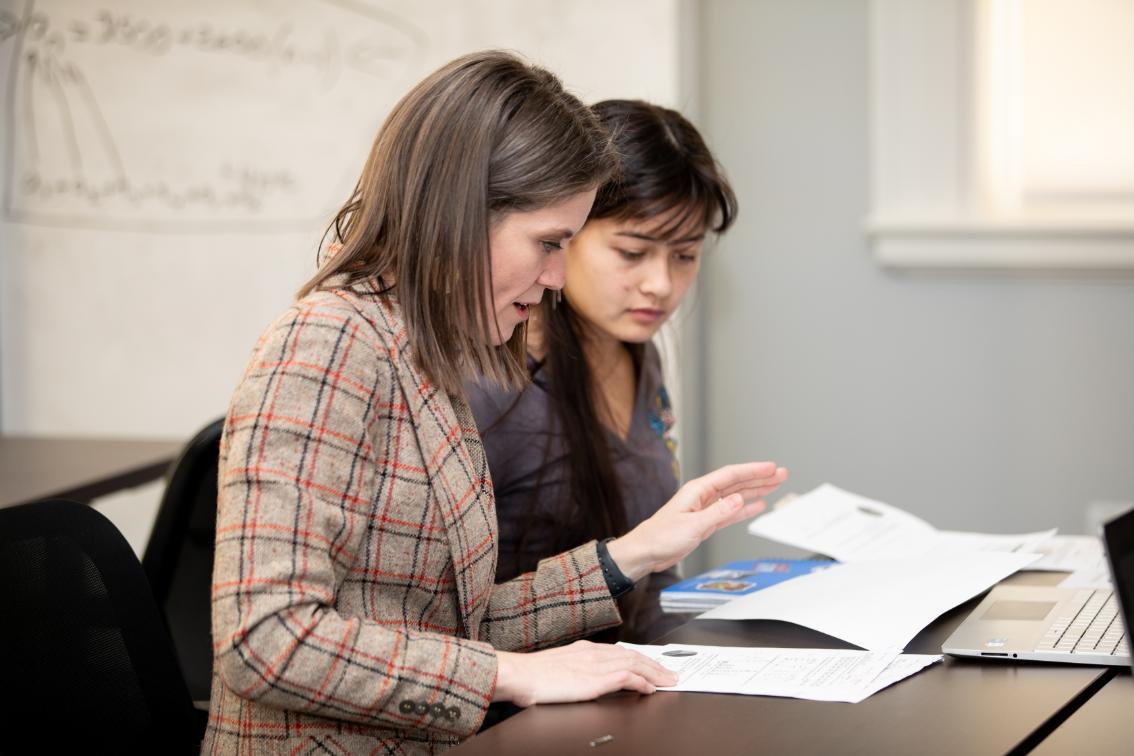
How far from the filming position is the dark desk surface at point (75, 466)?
7.00ft

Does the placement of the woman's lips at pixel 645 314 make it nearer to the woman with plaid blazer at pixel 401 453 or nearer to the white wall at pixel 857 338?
the woman with plaid blazer at pixel 401 453

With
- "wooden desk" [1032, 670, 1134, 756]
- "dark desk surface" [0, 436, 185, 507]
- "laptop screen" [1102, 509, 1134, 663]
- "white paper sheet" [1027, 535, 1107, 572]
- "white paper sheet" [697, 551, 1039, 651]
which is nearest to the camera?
"laptop screen" [1102, 509, 1134, 663]

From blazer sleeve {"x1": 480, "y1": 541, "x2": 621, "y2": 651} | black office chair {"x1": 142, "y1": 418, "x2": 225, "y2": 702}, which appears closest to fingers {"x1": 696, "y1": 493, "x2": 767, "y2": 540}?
blazer sleeve {"x1": 480, "y1": 541, "x2": 621, "y2": 651}

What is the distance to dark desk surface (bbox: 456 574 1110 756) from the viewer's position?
3.21 feet

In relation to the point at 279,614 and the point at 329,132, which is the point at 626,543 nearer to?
the point at 279,614

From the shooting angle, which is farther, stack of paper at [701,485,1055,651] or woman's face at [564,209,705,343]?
woman's face at [564,209,705,343]

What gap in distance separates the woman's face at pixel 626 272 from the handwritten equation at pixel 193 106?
129 centimetres

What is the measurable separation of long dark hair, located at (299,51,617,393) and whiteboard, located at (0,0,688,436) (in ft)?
5.65

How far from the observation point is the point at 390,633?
109 cm

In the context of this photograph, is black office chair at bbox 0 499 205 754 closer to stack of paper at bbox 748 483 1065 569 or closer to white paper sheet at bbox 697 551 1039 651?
white paper sheet at bbox 697 551 1039 651

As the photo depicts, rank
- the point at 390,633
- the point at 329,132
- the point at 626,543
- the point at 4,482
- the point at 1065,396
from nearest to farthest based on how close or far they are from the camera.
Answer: the point at 390,633 < the point at 626,543 < the point at 4,482 < the point at 1065,396 < the point at 329,132

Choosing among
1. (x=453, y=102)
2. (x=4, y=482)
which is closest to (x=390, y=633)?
(x=453, y=102)

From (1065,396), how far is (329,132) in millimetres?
1659

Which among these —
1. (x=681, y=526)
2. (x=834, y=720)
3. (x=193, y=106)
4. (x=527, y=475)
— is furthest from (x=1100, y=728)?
(x=193, y=106)
